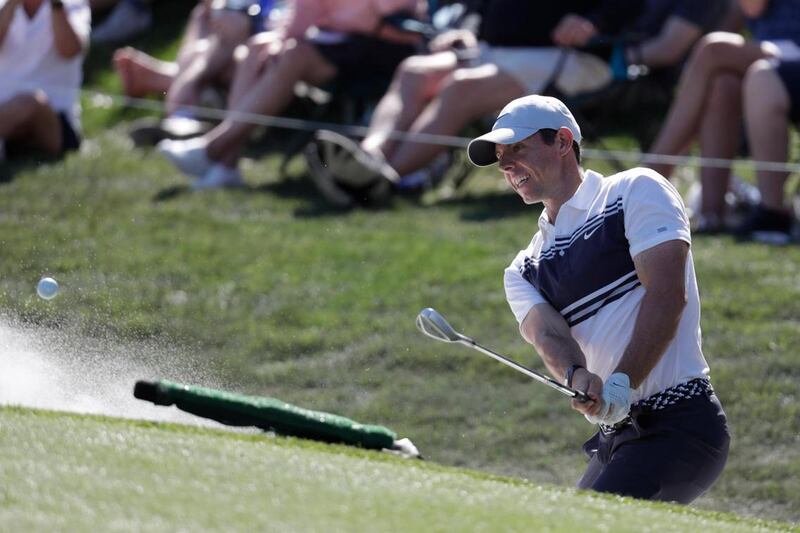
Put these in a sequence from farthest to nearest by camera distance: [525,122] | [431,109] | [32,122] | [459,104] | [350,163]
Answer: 1. [32,122]
2. [431,109]
3. [459,104]
4. [350,163]
5. [525,122]

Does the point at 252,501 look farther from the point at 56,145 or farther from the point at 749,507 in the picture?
the point at 56,145

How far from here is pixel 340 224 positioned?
9.26 meters

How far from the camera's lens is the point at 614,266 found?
184 inches

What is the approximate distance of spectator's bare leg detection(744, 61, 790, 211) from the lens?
848cm

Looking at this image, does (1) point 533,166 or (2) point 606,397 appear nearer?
(2) point 606,397

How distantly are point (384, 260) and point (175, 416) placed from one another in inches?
130

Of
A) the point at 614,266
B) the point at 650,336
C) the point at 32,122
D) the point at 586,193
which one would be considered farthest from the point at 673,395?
the point at 32,122

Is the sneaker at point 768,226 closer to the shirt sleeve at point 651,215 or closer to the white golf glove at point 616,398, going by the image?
the shirt sleeve at point 651,215

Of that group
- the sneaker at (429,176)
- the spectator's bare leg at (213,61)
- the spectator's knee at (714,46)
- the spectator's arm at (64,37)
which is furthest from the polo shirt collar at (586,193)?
the spectator's bare leg at (213,61)

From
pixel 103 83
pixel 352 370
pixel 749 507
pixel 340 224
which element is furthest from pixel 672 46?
pixel 103 83

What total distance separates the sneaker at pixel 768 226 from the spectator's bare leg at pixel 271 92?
3541 millimetres

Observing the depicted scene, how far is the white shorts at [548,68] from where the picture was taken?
31.7ft

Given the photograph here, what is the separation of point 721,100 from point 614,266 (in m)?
4.46

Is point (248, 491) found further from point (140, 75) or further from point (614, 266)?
point (140, 75)
